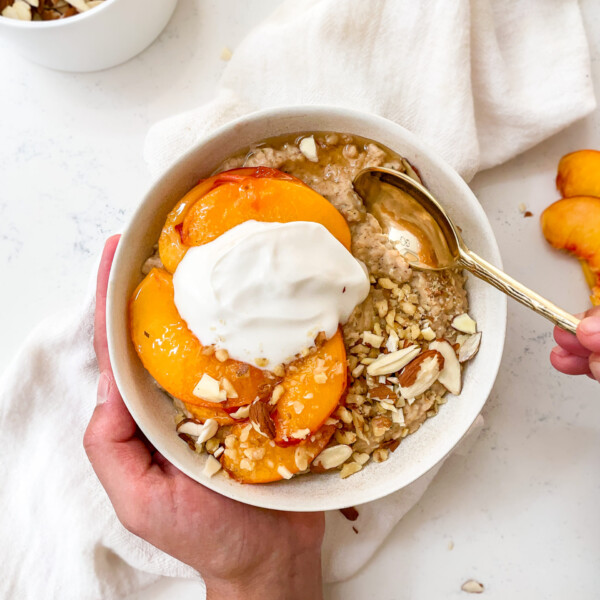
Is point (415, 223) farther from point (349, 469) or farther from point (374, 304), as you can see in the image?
point (349, 469)

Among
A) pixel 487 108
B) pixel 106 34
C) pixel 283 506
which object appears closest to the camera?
pixel 283 506

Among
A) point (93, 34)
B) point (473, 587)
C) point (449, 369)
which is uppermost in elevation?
point (93, 34)

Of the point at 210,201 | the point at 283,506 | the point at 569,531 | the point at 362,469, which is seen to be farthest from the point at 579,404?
the point at 210,201

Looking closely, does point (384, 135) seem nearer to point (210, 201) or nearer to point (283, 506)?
point (210, 201)

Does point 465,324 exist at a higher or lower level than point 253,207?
lower

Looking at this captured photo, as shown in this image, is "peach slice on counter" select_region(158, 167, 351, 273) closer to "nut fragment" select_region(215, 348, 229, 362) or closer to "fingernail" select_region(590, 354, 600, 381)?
"nut fragment" select_region(215, 348, 229, 362)

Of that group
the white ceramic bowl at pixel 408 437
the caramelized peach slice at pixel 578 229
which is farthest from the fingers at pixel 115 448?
the caramelized peach slice at pixel 578 229

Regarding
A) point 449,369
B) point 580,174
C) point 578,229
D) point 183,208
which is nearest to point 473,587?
point 449,369
